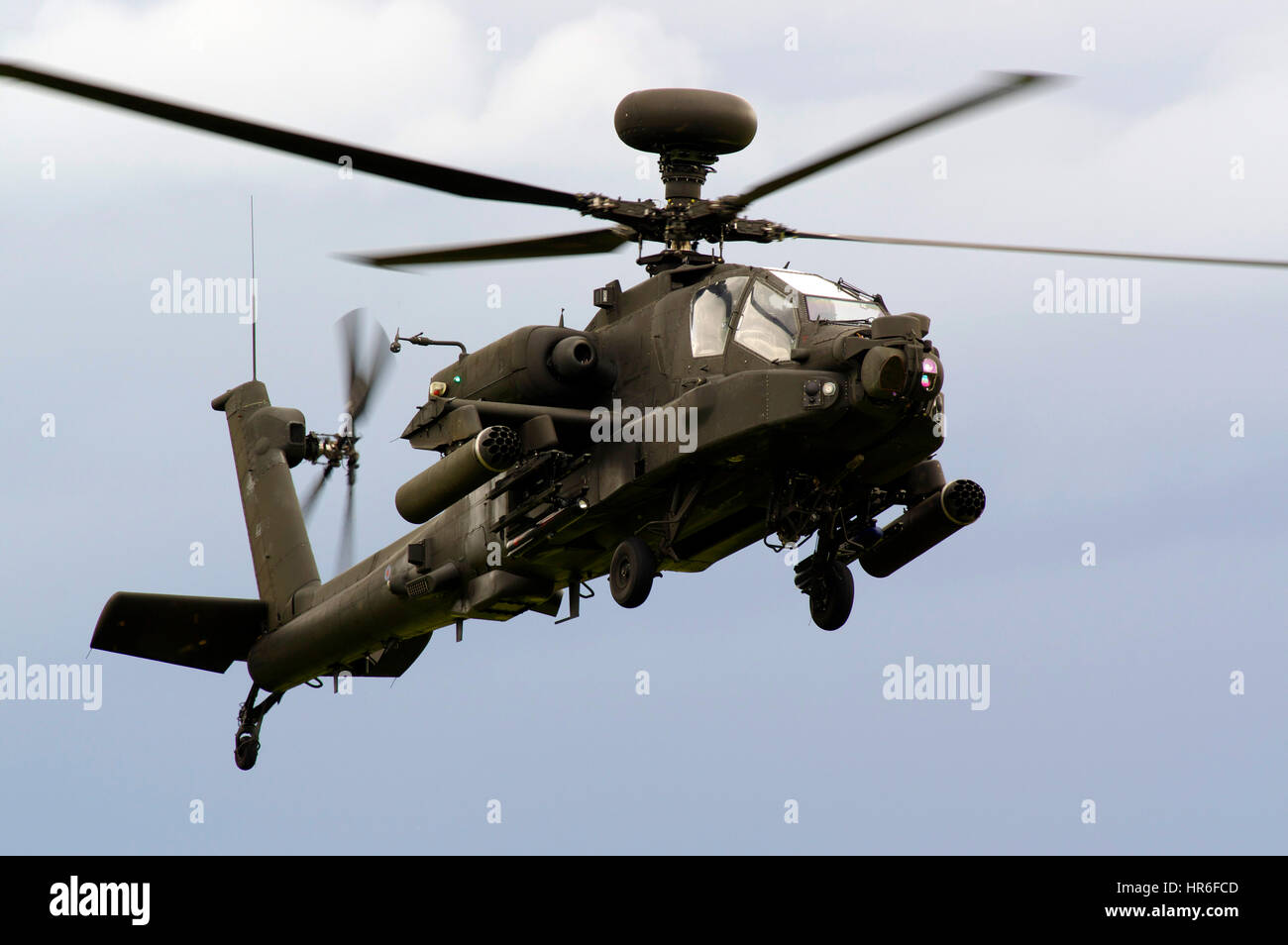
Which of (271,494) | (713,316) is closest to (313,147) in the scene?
(713,316)

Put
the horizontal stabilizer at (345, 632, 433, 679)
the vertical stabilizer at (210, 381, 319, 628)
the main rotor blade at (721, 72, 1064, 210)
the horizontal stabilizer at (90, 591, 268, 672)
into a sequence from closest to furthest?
the main rotor blade at (721, 72, 1064, 210)
the horizontal stabilizer at (345, 632, 433, 679)
the horizontal stabilizer at (90, 591, 268, 672)
the vertical stabilizer at (210, 381, 319, 628)

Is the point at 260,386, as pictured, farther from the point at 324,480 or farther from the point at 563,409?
the point at 563,409

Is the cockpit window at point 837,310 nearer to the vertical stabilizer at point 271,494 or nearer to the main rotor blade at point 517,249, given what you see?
the main rotor blade at point 517,249

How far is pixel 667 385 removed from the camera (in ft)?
61.9

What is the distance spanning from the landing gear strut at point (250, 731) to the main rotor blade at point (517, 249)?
24.5 feet

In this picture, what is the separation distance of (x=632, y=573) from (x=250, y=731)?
28.0 feet

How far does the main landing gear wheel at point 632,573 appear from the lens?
61.0ft

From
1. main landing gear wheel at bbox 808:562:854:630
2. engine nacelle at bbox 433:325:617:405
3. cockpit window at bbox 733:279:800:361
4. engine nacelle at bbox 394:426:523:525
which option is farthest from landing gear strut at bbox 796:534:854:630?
engine nacelle at bbox 394:426:523:525

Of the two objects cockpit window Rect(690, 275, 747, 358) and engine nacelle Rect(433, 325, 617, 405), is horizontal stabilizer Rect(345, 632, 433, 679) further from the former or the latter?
cockpit window Rect(690, 275, 747, 358)

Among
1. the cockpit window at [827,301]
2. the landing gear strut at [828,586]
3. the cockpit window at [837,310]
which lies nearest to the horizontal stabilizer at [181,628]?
the landing gear strut at [828,586]

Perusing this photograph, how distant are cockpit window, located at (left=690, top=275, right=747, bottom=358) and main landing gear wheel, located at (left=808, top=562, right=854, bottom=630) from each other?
2.42 metres

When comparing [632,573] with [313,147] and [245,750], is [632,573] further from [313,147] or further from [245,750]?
[245,750]

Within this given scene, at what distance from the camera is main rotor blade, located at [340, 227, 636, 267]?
2003 cm

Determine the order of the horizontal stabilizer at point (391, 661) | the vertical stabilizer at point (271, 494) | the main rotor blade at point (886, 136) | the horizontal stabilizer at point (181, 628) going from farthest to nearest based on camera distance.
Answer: the vertical stabilizer at point (271, 494) → the horizontal stabilizer at point (181, 628) → the horizontal stabilizer at point (391, 661) → the main rotor blade at point (886, 136)
